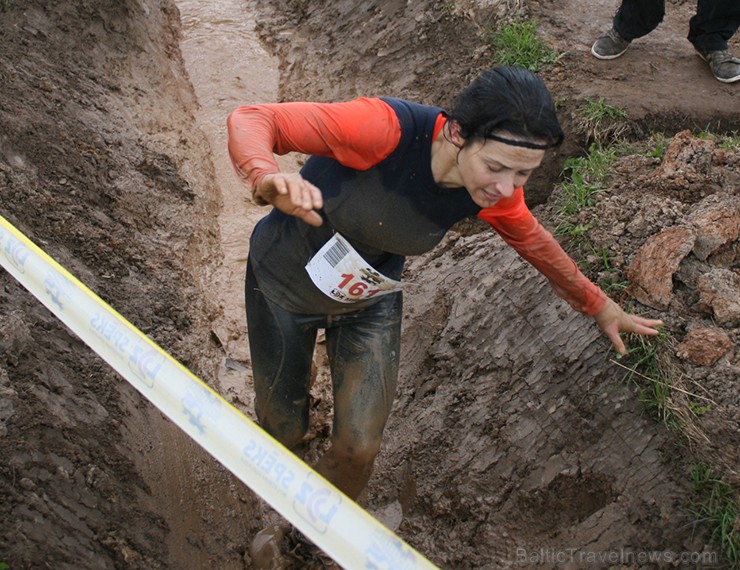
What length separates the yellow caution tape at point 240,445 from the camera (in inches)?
75.2

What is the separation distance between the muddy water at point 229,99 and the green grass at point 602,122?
8.54ft

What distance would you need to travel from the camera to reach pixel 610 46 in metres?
5.56

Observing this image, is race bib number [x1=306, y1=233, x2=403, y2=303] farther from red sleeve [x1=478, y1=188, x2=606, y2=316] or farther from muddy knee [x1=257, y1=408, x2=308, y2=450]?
muddy knee [x1=257, y1=408, x2=308, y2=450]

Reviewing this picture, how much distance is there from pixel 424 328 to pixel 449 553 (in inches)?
54.0

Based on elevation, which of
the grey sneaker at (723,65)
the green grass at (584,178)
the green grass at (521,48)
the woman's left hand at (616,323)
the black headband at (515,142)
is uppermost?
the black headband at (515,142)

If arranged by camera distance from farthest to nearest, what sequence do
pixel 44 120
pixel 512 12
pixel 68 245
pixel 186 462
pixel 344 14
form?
pixel 344 14 < pixel 512 12 < pixel 44 120 < pixel 68 245 < pixel 186 462

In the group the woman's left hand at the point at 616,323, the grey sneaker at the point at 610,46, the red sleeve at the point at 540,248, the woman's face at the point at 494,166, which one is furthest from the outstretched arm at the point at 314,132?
the grey sneaker at the point at 610,46

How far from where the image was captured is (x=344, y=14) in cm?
759

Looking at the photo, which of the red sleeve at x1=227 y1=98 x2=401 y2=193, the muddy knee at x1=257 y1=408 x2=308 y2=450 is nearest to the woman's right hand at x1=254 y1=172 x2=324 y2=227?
the red sleeve at x1=227 y1=98 x2=401 y2=193

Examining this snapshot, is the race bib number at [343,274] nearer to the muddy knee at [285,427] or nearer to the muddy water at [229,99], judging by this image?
the muddy knee at [285,427]

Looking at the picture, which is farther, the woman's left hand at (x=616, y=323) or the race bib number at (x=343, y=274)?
the woman's left hand at (x=616, y=323)

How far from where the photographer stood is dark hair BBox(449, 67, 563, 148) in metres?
2.25

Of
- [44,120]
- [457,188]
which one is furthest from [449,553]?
[44,120]

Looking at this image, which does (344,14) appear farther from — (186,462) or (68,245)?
(186,462)
